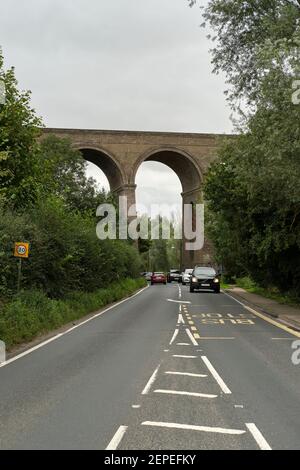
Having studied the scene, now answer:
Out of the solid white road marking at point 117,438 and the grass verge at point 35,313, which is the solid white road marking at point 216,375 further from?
the grass verge at point 35,313

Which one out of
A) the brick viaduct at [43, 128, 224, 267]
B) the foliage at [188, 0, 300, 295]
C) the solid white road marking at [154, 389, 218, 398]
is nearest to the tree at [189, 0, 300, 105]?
the foliage at [188, 0, 300, 295]

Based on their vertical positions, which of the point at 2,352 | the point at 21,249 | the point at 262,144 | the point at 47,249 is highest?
the point at 262,144

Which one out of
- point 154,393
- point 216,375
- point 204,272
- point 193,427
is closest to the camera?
point 193,427

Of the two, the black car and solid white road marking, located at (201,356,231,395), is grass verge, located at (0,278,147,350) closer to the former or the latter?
solid white road marking, located at (201,356,231,395)

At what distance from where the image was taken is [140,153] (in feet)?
228

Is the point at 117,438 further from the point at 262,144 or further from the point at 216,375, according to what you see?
the point at 262,144

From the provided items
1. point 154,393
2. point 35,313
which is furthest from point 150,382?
point 35,313

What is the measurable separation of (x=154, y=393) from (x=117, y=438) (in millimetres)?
2497

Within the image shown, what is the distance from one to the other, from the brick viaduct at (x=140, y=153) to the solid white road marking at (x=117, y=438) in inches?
2417

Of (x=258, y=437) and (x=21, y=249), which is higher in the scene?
(x=21, y=249)

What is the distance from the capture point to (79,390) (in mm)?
8523

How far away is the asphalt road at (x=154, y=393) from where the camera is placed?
5.99 meters

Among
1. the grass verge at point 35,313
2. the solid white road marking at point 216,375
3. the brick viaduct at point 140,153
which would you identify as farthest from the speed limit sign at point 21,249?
the brick viaduct at point 140,153
